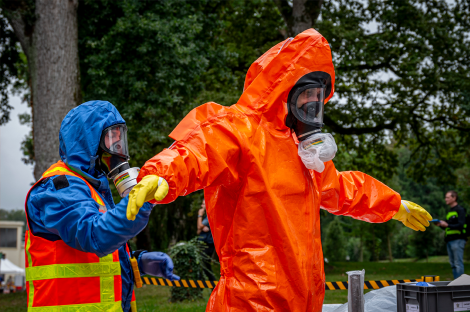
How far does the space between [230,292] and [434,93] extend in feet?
37.7

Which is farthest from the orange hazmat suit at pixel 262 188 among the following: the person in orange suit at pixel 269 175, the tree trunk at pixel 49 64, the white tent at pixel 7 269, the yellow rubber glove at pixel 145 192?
the white tent at pixel 7 269

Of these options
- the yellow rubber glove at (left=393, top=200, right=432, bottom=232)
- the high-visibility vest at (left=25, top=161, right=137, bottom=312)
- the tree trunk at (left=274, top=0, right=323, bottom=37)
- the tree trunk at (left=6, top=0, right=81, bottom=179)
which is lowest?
the high-visibility vest at (left=25, top=161, right=137, bottom=312)

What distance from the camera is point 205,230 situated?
8602 millimetres

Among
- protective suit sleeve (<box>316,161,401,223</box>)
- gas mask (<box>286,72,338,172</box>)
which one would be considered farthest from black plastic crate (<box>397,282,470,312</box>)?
gas mask (<box>286,72,338,172</box>)

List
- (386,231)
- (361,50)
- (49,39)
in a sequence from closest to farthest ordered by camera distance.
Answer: (49,39), (361,50), (386,231)

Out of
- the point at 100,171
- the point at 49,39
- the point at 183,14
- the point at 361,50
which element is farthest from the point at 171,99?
the point at 100,171

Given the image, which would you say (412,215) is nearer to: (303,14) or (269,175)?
(269,175)

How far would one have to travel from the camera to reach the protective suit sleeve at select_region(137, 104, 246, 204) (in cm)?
216

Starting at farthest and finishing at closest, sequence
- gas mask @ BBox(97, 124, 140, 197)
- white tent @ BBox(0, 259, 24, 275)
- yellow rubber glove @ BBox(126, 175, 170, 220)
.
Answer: white tent @ BBox(0, 259, 24, 275)
gas mask @ BBox(97, 124, 140, 197)
yellow rubber glove @ BBox(126, 175, 170, 220)

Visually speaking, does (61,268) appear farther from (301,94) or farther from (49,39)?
(49,39)

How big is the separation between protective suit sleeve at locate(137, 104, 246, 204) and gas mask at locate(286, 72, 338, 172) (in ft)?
1.03

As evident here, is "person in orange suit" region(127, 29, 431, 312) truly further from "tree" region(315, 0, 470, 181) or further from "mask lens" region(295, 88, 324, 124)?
"tree" region(315, 0, 470, 181)

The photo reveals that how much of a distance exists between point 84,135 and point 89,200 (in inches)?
16.6


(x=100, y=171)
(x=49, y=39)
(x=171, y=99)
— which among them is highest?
(x=49, y=39)
